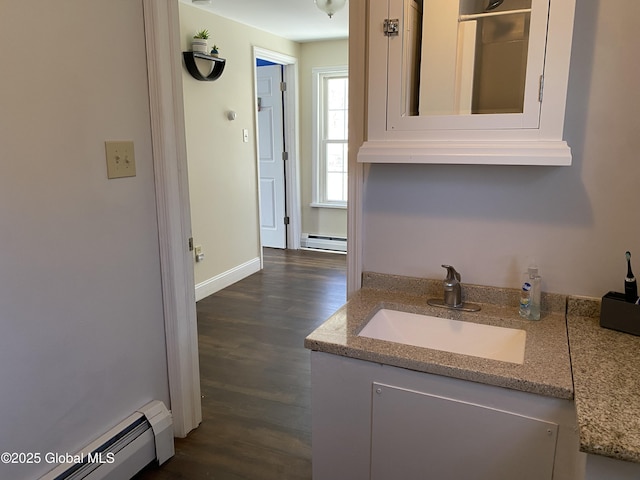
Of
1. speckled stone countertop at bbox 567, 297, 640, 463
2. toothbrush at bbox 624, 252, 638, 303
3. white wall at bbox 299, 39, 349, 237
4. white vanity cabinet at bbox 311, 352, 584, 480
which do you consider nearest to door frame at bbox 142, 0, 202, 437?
white vanity cabinet at bbox 311, 352, 584, 480

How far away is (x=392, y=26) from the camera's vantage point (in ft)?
4.65

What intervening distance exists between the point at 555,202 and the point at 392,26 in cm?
72

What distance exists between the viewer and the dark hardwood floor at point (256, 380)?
6.57ft

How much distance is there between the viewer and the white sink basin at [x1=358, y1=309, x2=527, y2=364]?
140cm

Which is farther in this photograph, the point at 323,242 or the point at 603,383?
the point at 323,242

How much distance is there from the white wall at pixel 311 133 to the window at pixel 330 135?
6 cm

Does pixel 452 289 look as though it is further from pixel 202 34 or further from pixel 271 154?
pixel 271 154

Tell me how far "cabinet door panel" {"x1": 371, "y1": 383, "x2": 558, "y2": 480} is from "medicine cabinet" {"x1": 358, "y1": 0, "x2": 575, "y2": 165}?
0.67m


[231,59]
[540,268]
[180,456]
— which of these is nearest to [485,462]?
[540,268]

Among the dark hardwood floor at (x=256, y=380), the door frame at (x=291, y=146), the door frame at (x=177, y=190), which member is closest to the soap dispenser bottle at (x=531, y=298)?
the door frame at (x=177, y=190)

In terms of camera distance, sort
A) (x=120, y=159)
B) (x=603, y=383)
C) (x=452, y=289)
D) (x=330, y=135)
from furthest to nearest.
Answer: (x=330, y=135) < (x=120, y=159) < (x=452, y=289) < (x=603, y=383)

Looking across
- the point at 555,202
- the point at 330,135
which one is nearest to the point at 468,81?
the point at 555,202

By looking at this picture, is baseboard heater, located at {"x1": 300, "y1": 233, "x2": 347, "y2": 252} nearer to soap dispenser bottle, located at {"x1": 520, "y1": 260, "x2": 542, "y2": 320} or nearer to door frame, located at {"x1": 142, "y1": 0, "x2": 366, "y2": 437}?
door frame, located at {"x1": 142, "y1": 0, "x2": 366, "y2": 437}

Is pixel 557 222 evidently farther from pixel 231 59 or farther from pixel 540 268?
pixel 231 59
